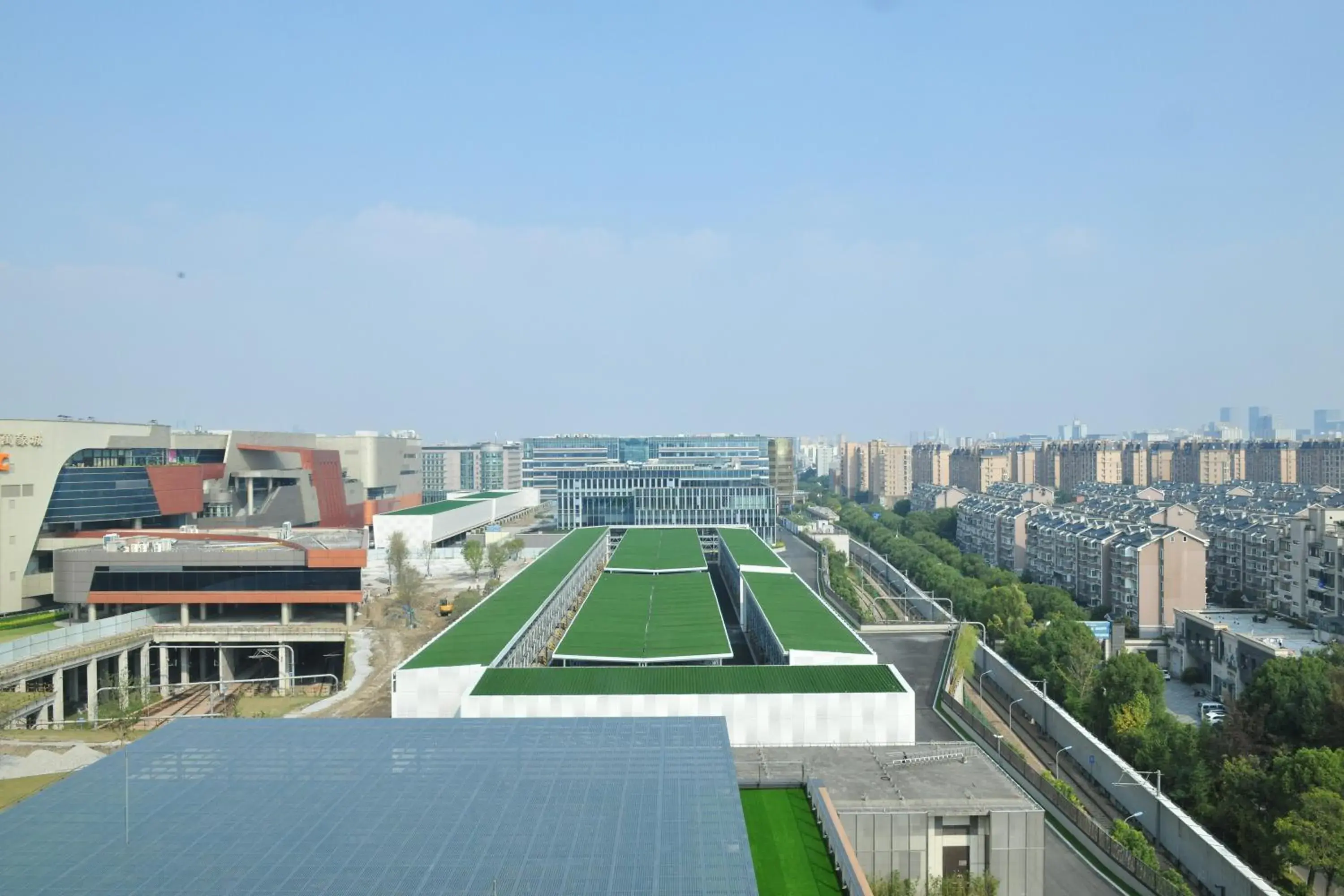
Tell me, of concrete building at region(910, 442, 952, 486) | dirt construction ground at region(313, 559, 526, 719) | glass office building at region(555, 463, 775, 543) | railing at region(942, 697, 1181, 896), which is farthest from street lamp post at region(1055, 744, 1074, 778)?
concrete building at region(910, 442, 952, 486)

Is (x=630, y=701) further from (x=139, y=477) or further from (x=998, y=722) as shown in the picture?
(x=139, y=477)

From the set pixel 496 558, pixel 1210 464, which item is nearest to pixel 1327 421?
pixel 1210 464

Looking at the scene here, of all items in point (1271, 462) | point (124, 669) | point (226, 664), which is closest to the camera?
point (124, 669)

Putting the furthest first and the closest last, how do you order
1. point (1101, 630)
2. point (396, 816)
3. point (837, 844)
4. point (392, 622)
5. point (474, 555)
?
point (474, 555)
point (1101, 630)
point (392, 622)
point (837, 844)
point (396, 816)

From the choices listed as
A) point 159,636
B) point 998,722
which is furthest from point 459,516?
point 998,722

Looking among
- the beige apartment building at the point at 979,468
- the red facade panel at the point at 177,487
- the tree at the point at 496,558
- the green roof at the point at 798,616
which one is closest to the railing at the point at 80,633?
the red facade panel at the point at 177,487

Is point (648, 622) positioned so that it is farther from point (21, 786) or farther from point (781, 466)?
point (781, 466)

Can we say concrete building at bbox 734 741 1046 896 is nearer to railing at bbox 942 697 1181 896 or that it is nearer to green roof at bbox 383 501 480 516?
railing at bbox 942 697 1181 896
